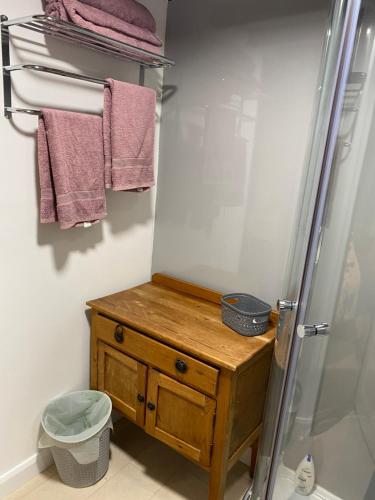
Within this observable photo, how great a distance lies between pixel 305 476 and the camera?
146cm

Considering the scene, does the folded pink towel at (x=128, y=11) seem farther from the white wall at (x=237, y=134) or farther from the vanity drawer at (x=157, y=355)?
the vanity drawer at (x=157, y=355)

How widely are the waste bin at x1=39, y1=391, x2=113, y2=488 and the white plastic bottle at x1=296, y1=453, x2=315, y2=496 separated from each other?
2.65ft

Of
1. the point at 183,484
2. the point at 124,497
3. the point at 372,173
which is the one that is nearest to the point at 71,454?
the point at 124,497

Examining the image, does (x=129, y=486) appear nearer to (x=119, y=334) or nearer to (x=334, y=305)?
(x=119, y=334)

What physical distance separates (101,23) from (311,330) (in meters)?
1.25

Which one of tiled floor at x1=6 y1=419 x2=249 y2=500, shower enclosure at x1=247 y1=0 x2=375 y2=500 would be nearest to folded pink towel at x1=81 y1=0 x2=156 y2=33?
shower enclosure at x1=247 y1=0 x2=375 y2=500

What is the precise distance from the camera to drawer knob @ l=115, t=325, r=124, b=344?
5.27 feet

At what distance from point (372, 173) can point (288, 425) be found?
83cm

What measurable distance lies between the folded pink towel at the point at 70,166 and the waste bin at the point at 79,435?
0.85 meters

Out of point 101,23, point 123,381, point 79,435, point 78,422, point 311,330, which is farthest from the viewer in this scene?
point 78,422

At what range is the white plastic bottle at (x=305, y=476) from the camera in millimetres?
1440

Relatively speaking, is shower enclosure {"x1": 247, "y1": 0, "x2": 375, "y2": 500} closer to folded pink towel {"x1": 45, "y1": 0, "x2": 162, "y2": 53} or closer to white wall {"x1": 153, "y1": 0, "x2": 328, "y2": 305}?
white wall {"x1": 153, "y1": 0, "x2": 328, "y2": 305}

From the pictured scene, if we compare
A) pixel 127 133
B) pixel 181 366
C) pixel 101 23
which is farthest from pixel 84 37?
pixel 181 366

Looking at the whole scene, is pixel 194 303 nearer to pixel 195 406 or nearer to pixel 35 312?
pixel 195 406
